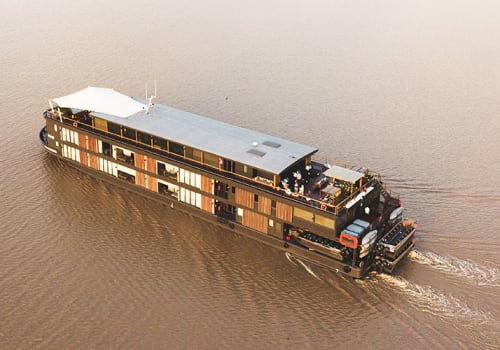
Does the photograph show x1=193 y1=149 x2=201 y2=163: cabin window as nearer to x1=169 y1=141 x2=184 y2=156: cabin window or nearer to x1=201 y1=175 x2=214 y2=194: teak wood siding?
x1=169 y1=141 x2=184 y2=156: cabin window

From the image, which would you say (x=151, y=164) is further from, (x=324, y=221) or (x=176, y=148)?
(x=324, y=221)

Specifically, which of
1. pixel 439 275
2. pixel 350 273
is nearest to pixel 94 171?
pixel 350 273

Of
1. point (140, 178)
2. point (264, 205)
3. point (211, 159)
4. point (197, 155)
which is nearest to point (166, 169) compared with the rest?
point (140, 178)

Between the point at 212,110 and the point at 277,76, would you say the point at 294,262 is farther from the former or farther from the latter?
the point at 277,76

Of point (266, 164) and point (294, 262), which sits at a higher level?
point (266, 164)

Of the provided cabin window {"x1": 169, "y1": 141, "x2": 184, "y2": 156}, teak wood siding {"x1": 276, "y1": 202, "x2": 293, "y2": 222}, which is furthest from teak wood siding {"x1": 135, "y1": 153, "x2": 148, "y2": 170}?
teak wood siding {"x1": 276, "y1": 202, "x2": 293, "y2": 222}

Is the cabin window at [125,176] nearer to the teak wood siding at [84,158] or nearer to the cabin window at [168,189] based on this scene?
the cabin window at [168,189]
